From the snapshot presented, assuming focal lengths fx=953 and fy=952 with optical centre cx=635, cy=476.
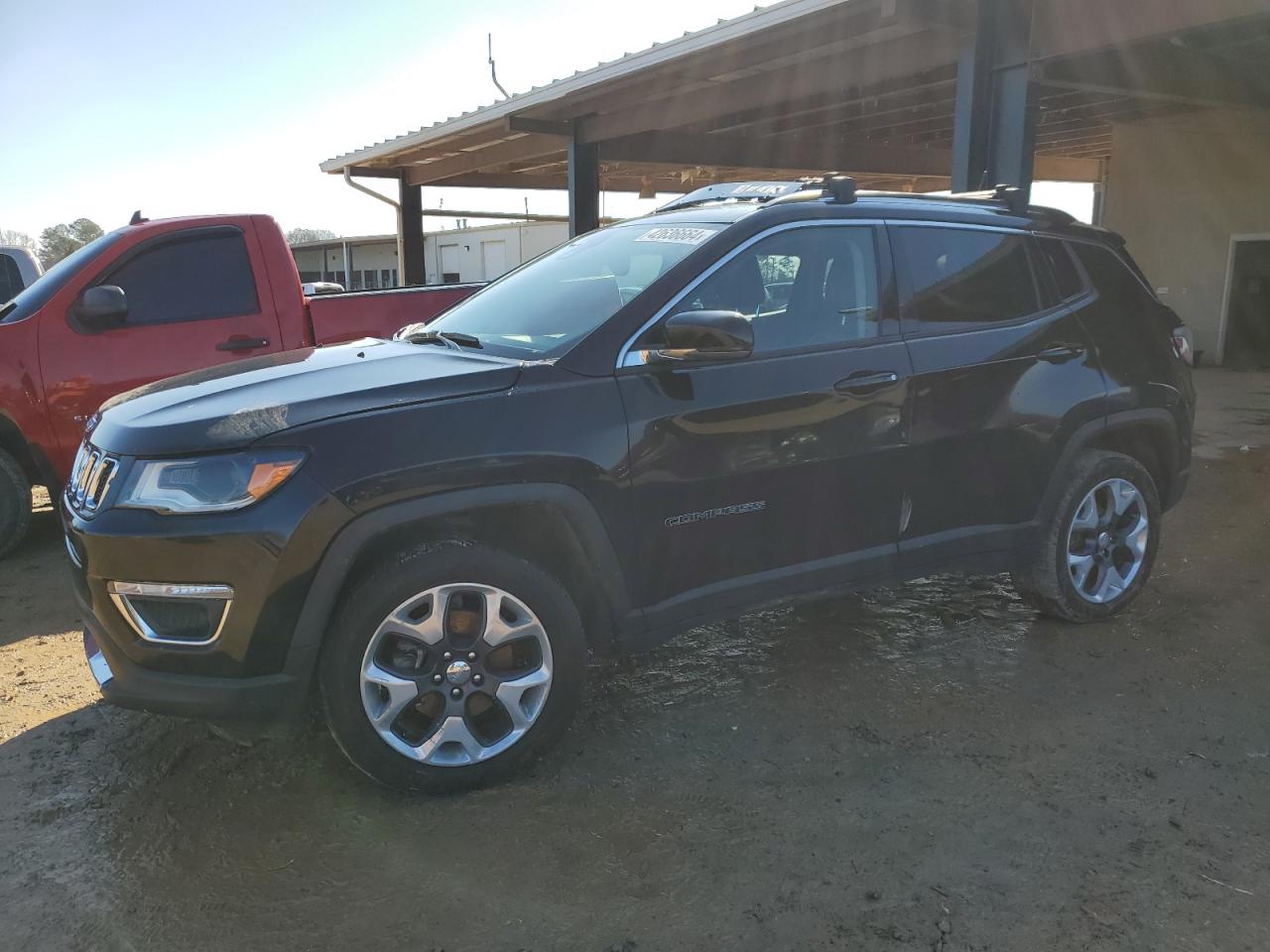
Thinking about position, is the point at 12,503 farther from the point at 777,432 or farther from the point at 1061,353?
the point at 1061,353

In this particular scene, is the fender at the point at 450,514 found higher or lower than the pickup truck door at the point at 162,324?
lower

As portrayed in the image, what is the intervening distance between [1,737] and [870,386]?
137 inches

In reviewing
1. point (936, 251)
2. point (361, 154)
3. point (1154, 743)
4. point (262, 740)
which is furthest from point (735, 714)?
point (361, 154)

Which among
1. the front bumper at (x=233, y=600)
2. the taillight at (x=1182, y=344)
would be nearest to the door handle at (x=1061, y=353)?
the taillight at (x=1182, y=344)

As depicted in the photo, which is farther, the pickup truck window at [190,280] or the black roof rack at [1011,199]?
the pickup truck window at [190,280]

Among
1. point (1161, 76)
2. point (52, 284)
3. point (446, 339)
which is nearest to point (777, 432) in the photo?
point (446, 339)

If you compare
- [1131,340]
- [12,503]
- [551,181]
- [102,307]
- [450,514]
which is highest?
[551,181]

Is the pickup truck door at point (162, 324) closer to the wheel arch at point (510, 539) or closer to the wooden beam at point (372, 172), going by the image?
the wheel arch at point (510, 539)

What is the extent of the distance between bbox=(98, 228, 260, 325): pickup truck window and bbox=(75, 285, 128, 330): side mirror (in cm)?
14

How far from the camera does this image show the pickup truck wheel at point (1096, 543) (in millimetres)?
4285

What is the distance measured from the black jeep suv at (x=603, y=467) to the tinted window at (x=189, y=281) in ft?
8.57

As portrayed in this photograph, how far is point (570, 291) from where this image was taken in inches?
146

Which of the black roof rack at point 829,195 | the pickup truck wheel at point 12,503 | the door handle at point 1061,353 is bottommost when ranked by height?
the pickup truck wheel at point 12,503

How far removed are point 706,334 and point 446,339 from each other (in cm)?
114
